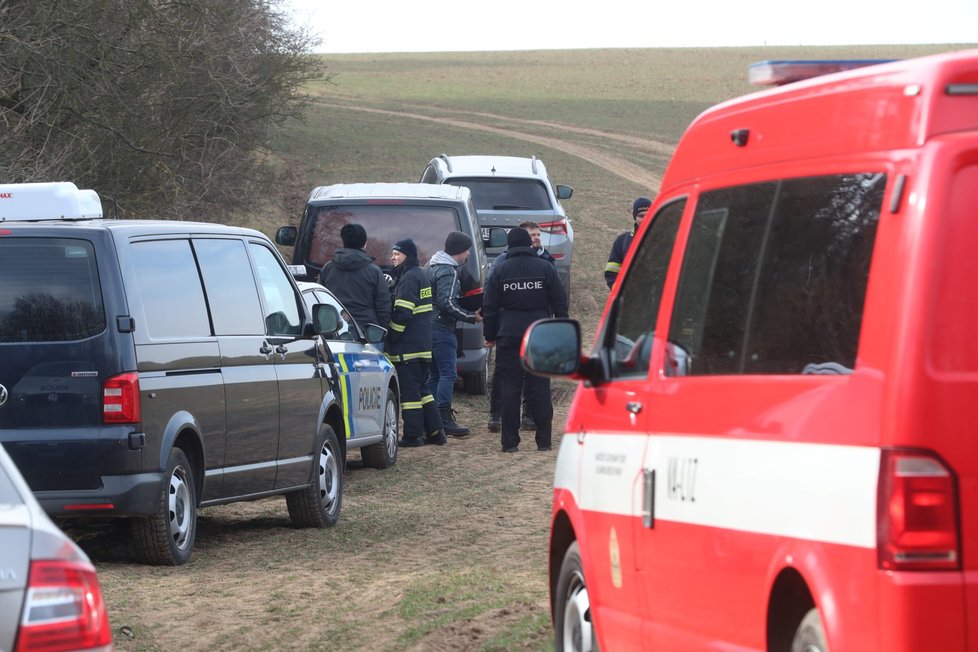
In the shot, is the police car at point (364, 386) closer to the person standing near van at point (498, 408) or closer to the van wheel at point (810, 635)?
the person standing near van at point (498, 408)

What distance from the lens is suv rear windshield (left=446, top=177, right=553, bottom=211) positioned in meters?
20.3

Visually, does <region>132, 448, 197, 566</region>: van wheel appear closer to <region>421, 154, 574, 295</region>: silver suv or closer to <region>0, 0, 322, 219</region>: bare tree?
<region>0, 0, 322, 219</region>: bare tree

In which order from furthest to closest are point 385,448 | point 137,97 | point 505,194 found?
point 137,97
point 505,194
point 385,448

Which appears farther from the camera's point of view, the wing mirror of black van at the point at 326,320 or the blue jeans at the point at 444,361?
the blue jeans at the point at 444,361

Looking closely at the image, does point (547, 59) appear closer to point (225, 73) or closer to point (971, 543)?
point (225, 73)

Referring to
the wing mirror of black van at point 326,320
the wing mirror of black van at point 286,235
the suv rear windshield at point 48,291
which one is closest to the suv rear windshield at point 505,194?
the wing mirror of black van at point 286,235

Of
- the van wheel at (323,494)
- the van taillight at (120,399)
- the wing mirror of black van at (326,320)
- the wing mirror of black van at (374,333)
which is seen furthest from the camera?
the wing mirror of black van at (374,333)

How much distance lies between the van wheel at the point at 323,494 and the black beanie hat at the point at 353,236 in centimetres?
365

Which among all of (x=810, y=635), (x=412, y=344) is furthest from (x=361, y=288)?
(x=810, y=635)

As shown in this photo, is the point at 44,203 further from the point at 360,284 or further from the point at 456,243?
the point at 456,243

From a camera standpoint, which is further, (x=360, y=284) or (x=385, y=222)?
(x=385, y=222)

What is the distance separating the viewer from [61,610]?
11.9ft

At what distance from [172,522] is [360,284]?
574 cm

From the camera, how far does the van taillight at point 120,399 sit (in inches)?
319
